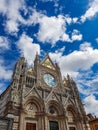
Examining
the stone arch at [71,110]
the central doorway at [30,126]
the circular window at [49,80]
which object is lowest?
the central doorway at [30,126]

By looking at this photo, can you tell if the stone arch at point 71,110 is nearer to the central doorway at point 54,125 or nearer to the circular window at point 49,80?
the central doorway at point 54,125

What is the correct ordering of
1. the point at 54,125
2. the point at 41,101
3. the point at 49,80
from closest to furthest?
the point at 54,125 → the point at 41,101 → the point at 49,80

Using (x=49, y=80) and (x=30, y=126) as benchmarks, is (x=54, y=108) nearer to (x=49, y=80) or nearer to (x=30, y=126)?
(x=30, y=126)

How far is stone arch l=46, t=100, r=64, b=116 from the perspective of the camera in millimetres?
18825

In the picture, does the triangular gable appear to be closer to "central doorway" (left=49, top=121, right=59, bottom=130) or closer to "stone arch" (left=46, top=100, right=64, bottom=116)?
"stone arch" (left=46, top=100, right=64, bottom=116)

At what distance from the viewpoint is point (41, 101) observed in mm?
18047

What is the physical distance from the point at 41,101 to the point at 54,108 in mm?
2920

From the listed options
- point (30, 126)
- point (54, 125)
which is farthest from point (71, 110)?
point (30, 126)

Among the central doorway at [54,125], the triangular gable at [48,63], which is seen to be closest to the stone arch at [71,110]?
the central doorway at [54,125]

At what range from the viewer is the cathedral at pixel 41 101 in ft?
51.8

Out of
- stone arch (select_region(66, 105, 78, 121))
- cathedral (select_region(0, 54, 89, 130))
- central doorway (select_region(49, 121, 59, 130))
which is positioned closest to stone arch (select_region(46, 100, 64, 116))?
cathedral (select_region(0, 54, 89, 130))

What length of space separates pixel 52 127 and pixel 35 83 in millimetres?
6751

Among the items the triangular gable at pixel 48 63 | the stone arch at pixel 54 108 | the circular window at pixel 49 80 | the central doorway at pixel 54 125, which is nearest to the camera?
the central doorway at pixel 54 125

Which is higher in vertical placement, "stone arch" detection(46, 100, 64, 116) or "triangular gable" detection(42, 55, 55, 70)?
"triangular gable" detection(42, 55, 55, 70)
